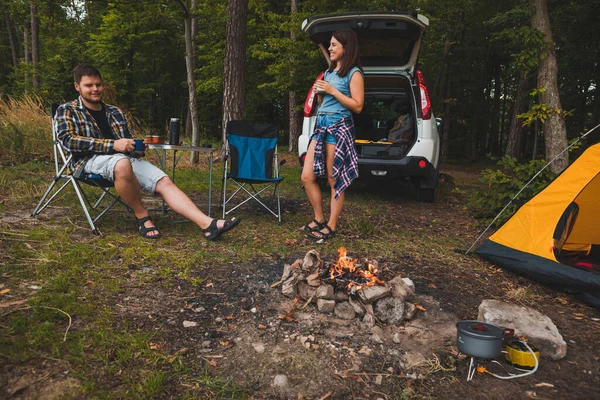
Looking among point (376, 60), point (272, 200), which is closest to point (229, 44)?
point (376, 60)

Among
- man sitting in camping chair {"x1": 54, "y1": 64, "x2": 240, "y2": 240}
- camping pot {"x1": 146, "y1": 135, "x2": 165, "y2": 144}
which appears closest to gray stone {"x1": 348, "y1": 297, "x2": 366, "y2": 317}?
man sitting in camping chair {"x1": 54, "y1": 64, "x2": 240, "y2": 240}

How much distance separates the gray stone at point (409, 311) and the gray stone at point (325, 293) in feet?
1.30

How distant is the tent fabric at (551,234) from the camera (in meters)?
2.54

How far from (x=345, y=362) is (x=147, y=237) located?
2047 mm

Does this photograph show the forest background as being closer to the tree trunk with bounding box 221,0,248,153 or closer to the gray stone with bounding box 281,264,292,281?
the tree trunk with bounding box 221,0,248,153

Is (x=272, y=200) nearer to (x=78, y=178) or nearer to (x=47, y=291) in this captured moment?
(x=78, y=178)

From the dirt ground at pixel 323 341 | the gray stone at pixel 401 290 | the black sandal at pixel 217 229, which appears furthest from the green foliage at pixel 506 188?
the black sandal at pixel 217 229

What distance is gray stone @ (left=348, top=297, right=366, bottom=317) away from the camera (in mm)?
2092

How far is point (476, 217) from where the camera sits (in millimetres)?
4621

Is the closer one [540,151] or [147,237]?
[147,237]

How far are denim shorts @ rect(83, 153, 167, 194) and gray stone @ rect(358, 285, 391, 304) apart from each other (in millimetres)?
1886

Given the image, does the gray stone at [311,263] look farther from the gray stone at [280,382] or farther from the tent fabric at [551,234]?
the tent fabric at [551,234]

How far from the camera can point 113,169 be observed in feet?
9.67

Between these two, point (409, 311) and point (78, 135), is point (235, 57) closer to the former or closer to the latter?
point (78, 135)
